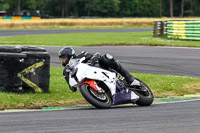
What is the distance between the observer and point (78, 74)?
756 cm

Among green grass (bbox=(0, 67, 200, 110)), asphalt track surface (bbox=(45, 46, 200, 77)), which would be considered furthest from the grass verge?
green grass (bbox=(0, 67, 200, 110))

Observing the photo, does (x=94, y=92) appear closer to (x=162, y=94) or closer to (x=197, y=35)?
(x=162, y=94)

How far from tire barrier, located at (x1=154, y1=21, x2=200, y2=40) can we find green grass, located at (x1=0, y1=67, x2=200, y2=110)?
48.1ft

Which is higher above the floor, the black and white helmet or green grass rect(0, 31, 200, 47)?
the black and white helmet

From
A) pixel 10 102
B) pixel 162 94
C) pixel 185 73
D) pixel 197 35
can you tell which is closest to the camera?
pixel 10 102

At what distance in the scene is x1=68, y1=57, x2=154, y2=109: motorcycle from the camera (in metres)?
7.50

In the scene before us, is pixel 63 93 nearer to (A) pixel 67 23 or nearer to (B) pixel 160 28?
(B) pixel 160 28

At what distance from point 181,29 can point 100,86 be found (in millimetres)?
20848

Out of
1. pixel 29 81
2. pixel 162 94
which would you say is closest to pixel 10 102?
pixel 29 81

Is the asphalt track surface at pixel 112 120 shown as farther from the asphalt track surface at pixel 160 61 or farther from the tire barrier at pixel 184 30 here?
the tire barrier at pixel 184 30

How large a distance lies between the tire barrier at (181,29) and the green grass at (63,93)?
48.1ft

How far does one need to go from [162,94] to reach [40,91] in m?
2.86

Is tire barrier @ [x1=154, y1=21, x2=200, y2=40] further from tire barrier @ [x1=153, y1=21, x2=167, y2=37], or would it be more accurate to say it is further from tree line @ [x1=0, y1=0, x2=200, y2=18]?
tree line @ [x1=0, y1=0, x2=200, y2=18]

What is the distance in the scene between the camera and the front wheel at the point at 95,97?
7.41 metres
